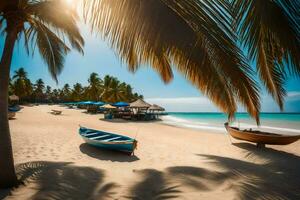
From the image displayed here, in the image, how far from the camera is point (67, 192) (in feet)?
12.6

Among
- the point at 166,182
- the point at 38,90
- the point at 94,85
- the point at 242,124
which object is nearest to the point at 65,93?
the point at 38,90

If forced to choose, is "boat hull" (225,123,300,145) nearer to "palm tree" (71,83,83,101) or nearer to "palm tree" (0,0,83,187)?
"palm tree" (0,0,83,187)

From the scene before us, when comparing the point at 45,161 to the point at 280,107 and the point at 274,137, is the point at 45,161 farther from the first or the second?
the point at 274,137

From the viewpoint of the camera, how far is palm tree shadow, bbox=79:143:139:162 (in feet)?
22.9

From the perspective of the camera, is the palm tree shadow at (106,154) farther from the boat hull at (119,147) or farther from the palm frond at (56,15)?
the palm frond at (56,15)

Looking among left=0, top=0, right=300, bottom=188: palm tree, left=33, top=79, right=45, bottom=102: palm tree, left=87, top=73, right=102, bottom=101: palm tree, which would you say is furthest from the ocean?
left=33, top=79, right=45, bottom=102: palm tree

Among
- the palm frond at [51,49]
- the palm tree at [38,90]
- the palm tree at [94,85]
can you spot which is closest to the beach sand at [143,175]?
the palm frond at [51,49]

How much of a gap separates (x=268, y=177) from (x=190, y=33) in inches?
199

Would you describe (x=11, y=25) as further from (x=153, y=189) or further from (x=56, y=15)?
(x=153, y=189)

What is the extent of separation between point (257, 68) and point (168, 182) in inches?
124

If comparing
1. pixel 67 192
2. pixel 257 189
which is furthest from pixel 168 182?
pixel 67 192

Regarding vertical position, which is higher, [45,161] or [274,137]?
[274,137]

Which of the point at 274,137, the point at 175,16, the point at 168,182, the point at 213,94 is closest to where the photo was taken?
the point at 175,16

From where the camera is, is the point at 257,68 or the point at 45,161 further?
the point at 45,161
